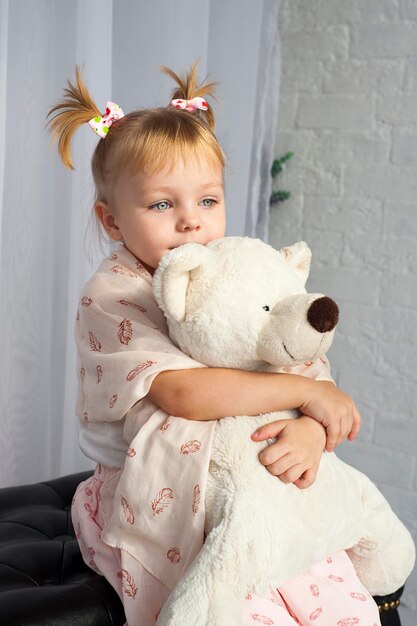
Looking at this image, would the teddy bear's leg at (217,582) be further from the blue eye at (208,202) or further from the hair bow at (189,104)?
the hair bow at (189,104)

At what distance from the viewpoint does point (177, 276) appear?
1.03m

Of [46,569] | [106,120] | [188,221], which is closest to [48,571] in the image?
[46,569]

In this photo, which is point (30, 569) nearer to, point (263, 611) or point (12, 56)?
point (263, 611)

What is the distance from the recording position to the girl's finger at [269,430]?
1048 millimetres

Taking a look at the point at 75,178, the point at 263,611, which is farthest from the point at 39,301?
the point at 263,611

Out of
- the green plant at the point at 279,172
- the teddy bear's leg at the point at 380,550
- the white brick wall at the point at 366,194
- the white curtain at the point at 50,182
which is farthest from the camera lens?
the green plant at the point at 279,172

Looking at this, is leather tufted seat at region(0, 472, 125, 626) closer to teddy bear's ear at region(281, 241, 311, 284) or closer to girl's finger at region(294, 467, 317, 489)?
girl's finger at region(294, 467, 317, 489)

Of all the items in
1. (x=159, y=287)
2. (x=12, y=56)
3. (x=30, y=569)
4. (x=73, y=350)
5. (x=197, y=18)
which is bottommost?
(x=30, y=569)

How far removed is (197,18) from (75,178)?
2.07 feet

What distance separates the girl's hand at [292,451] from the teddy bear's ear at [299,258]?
0.22m

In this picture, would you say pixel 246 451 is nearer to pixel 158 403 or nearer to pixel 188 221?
pixel 158 403

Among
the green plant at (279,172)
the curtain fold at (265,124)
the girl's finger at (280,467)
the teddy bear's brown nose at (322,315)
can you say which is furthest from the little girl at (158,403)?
the green plant at (279,172)

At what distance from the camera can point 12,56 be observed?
5.33 feet

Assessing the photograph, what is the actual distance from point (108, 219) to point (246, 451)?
49 cm
